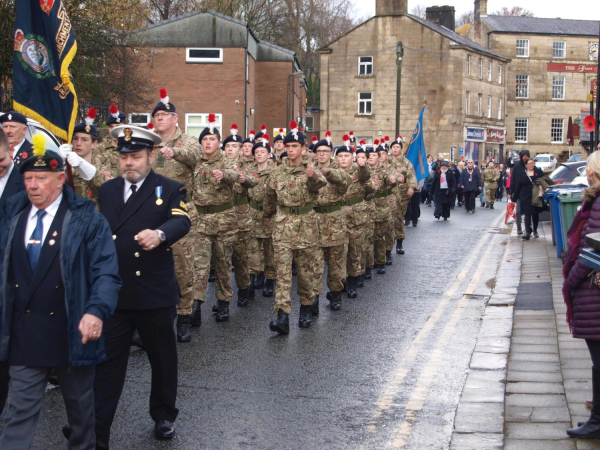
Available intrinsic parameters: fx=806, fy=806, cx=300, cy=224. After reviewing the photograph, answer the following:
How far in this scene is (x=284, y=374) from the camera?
23.0ft

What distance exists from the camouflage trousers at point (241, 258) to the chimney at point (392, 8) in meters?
49.0

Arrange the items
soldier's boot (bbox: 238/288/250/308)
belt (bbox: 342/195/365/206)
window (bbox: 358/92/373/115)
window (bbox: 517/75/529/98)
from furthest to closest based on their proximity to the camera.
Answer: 1. window (bbox: 517/75/529/98)
2. window (bbox: 358/92/373/115)
3. belt (bbox: 342/195/365/206)
4. soldier's boot (bbox: 238/288/250/308)

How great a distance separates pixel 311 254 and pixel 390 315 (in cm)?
155

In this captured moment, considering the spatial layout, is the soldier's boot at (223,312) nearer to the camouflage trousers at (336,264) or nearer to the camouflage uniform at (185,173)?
the camouflage uniform at (185,173)

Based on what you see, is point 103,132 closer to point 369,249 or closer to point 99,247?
point 369,249

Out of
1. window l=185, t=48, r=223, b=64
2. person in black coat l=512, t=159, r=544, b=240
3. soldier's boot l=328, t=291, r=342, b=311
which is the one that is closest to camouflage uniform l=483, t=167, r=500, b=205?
window l=185, t=48, r=223, b=64

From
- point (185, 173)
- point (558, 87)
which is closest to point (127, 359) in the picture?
point (185, 173)

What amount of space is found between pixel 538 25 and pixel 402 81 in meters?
24.6

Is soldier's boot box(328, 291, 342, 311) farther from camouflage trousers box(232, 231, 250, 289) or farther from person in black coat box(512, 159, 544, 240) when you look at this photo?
person in black coat box(512, 159, 544, 240)

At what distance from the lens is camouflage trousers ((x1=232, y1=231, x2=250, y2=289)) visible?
33.0 feet

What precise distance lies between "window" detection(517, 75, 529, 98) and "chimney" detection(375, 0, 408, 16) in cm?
2132

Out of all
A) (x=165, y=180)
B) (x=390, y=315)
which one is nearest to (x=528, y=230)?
(x=390, y=315)

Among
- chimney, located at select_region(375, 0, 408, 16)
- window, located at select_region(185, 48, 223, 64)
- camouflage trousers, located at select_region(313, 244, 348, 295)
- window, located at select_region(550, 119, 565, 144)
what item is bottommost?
camouflage trousers, located at select_region(313, 244, 348, 295)

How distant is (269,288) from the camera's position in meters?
11.5
